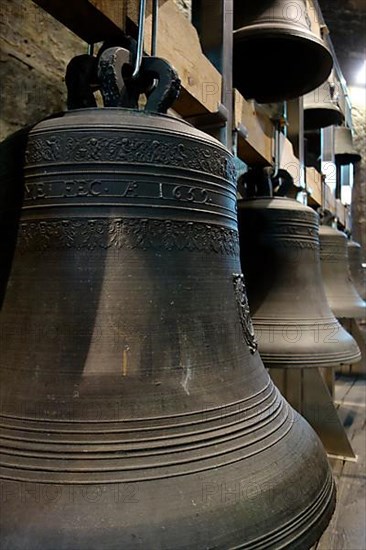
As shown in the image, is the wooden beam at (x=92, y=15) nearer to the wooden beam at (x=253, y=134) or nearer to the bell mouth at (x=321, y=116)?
the wooden beam at (x=253, y=134)

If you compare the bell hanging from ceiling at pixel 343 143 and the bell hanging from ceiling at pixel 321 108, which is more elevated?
the bell hanging from ceiling at pixel 343 143

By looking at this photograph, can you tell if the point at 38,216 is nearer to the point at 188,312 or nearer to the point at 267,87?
the point at 188,312

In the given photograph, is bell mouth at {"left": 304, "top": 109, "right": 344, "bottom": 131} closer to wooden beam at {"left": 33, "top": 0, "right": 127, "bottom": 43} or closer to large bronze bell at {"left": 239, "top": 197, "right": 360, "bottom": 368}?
large bronze bell at {"left": 239, "top": 197, "right": 360, "bottom": 368}

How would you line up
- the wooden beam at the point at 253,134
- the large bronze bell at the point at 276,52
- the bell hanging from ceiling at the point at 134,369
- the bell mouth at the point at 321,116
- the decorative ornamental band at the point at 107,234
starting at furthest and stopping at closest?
the bell mouth at the point at 321,116 < the wooden beam at the point at 253,134 < the large bronze bell at the point at 276,52 < the decorative ornamental band at the point at 107,234 < the bell hanging from ceiling at the point at 134,369

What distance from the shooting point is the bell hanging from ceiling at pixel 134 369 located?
484mm

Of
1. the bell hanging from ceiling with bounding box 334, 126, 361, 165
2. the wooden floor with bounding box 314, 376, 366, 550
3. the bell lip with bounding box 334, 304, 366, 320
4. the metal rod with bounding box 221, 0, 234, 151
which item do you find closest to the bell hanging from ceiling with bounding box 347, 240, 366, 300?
the bell hanging from ceiling with bounding box 334, 126, 361, 165

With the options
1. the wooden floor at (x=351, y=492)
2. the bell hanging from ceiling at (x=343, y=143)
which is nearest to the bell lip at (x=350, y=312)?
the wooden floor at (x=351, y=492)

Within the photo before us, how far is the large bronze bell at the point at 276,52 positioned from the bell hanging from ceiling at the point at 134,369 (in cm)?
81

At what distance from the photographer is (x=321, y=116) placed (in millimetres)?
2631

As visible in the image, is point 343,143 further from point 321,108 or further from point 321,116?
point 321,108

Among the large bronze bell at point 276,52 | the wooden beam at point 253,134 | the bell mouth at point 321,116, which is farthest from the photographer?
the bell mouth at point 321,116

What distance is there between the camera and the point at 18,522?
46 cm

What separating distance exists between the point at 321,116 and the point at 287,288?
64.4 inches

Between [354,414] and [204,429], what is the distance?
260cm
